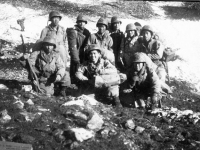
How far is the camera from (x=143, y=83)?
21.6 ft

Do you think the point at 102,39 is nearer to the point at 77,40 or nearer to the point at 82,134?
the point at 77,40

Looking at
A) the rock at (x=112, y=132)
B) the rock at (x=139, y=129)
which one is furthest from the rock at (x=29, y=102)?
the rock at (x=139, y=129)

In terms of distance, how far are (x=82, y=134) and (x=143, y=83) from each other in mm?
2819

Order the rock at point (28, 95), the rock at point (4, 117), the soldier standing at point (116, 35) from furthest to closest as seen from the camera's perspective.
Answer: the soldier standing at point (116, 35) → the rock at point (28, 95) → the rock at point (4, 117)

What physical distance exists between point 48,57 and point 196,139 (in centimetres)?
397

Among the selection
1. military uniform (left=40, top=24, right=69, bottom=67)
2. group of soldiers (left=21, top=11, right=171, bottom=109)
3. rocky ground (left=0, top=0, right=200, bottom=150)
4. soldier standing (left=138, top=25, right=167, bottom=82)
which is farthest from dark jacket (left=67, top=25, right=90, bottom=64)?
soldier standing (left=138, top=25, right=167, bottom=82)

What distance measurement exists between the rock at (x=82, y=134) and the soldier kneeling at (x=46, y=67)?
7.84ft

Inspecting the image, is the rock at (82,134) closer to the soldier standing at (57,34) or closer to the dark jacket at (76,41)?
the soldier standing at (57,34)

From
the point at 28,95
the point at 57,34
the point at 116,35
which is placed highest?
the point at 57,34

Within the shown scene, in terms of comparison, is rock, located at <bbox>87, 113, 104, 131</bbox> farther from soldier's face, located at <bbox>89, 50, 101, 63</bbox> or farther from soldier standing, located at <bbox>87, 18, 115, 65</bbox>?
soldier standing, located at <bbox>87, 18, 115, 65</bbox>

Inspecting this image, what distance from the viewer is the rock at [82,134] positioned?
4.19 meters

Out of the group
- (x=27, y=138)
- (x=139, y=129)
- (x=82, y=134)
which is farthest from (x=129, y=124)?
(x=27, y=138)

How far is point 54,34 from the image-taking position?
7.18 m

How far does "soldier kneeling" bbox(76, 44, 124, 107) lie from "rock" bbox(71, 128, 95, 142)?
2.07 m
